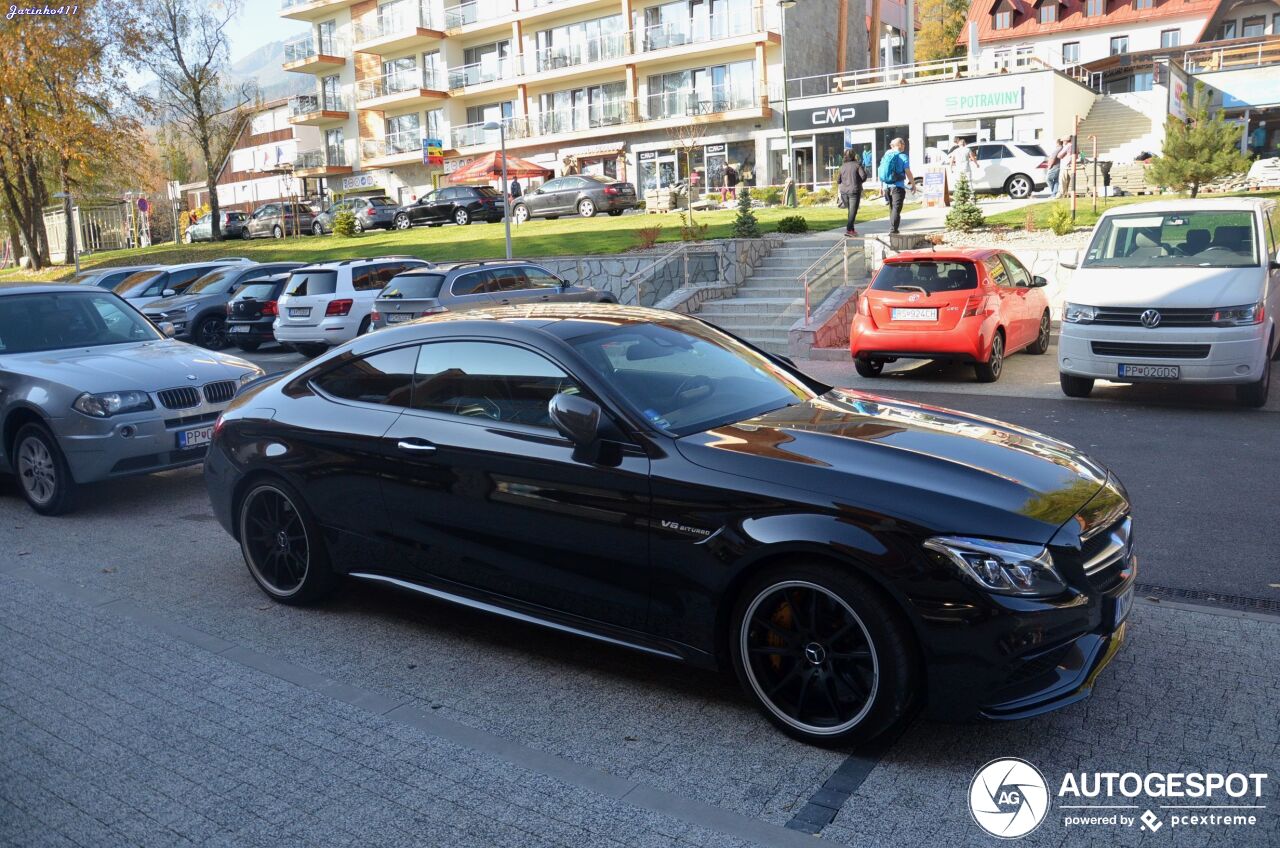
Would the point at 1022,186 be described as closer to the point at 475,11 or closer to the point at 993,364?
the point at 993,364

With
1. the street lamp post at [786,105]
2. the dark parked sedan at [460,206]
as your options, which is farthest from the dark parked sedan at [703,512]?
the dark parked sedan at [460,206]

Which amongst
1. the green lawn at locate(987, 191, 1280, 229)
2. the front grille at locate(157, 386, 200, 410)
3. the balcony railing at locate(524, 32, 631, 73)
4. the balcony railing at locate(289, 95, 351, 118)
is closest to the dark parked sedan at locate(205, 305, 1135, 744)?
the front grille at locate(157, 386, 200, 410)

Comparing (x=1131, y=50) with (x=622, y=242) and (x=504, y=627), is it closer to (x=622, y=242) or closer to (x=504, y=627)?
(x=622, y=242)

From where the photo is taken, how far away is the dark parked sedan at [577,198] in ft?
117

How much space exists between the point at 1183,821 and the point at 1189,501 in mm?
4292

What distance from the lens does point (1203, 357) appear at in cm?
982

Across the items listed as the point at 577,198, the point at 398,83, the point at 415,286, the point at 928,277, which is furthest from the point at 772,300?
the point at 398,83

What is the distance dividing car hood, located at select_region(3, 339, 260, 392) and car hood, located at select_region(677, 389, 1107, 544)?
534 cm

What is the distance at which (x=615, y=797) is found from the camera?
11.7 ft

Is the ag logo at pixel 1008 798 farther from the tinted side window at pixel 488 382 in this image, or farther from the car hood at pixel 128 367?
the car hood at pixel 128 367

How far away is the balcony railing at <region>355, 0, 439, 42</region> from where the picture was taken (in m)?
54.2

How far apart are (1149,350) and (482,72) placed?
1911 inches

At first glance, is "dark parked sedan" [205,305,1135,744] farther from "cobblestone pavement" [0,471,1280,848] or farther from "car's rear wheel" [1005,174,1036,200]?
"car's rear wheel" [1005,174,1036,200]

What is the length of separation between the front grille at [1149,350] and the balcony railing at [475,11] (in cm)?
4641
